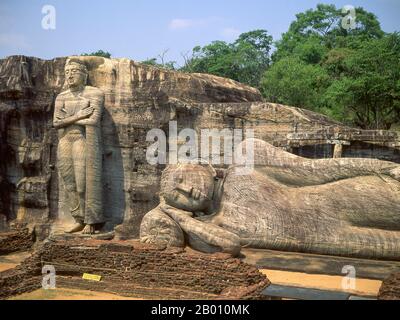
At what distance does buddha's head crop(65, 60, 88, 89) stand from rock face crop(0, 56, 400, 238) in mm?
291

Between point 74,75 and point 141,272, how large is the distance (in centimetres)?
398

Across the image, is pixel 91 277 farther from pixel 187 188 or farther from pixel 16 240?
pixel 16 240

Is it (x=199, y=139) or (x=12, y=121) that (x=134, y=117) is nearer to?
(x=199, y=139)

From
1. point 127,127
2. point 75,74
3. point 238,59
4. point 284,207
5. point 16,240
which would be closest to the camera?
point 284,207

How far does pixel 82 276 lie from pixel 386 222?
14.2 feet

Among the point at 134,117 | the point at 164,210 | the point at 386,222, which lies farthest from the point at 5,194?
the point at 386,222

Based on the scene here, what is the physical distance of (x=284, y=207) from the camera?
713cm

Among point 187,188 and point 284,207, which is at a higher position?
point 187,188

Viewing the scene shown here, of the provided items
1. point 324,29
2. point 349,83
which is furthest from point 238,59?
point 349,83

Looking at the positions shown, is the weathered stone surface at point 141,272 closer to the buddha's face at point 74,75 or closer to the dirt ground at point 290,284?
the dirt ground at point 290,284

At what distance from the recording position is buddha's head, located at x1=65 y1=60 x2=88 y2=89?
8508 millimetres

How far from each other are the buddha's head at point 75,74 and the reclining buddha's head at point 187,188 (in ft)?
8.15

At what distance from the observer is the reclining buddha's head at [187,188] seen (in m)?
→ 7.39

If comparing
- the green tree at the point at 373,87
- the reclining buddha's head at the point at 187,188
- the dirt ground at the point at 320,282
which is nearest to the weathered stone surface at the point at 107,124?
the reclining buddha's head at the point at 187,188
